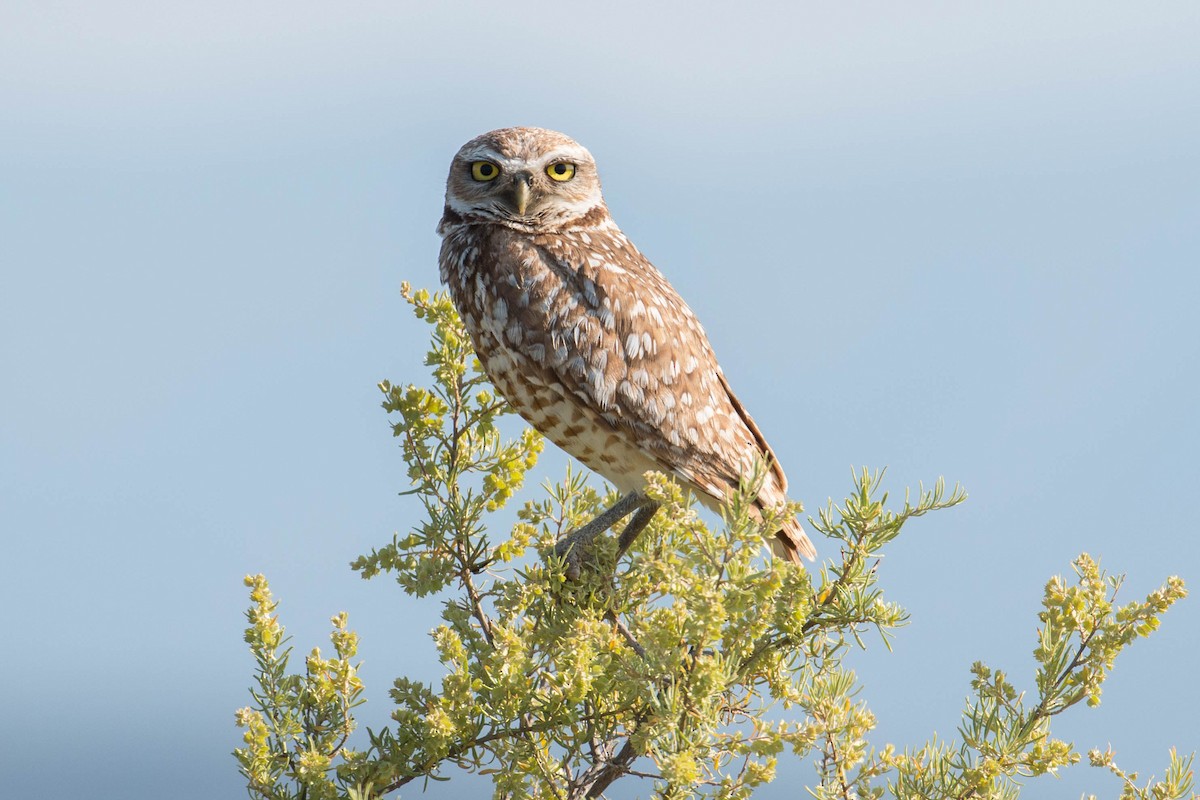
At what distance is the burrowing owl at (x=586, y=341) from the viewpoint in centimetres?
454

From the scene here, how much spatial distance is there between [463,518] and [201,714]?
187 metres

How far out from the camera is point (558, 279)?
4703 mm

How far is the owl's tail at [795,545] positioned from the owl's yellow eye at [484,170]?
5.75ft

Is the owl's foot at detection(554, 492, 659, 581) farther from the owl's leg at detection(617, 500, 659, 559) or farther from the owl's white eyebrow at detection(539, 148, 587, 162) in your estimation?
the owl's white eyebrow at detection(539, 148, 587, 162)

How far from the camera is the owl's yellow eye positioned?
16.1ft

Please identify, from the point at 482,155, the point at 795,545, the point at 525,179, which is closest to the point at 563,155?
the point at 525,179

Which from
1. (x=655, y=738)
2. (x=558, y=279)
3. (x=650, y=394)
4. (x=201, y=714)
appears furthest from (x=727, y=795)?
(x=201, y=714)

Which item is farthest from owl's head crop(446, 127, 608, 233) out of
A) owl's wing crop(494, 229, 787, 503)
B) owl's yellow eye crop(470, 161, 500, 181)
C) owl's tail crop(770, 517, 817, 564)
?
owl's tail crop(770, 517, 817, 564)

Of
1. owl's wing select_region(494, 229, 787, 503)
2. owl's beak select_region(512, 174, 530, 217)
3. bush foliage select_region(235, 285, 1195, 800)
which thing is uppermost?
owl's beak select_region(512, 174, 530, 217)

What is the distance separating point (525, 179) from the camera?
485cm

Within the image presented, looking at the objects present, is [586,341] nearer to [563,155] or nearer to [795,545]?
[563,155]

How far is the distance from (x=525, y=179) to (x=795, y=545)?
1.72m

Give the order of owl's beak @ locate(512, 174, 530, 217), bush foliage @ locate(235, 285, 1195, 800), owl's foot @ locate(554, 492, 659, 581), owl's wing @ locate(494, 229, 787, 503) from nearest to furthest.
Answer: bush foliage @ locate(235, 285, 1195, 800) < owl's foot @ locate(554, 492, 659, 581) < owl's wing @ locate(494, 229, 787, 503) < owl's beak @ locate(512, 174, 530, 217)

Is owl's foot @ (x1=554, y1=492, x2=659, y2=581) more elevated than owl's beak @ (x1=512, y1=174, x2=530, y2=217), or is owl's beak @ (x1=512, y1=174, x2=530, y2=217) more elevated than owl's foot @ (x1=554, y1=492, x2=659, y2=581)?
owl's beak @ (x1=512, y1=174, x2=530, y2=217)
